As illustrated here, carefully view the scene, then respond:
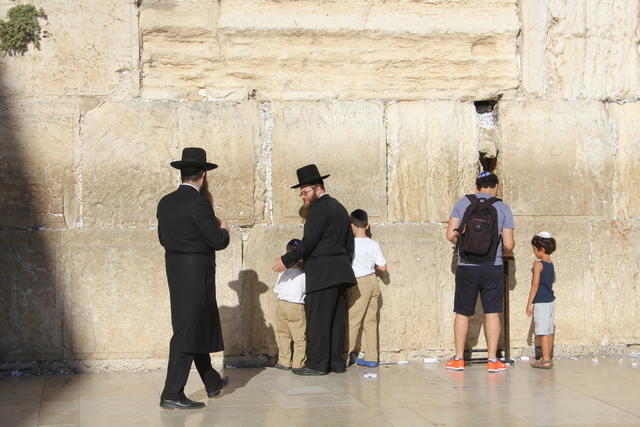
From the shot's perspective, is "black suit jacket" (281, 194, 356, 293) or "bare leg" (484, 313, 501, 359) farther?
"bare leg" (484, 313, 501, 359)

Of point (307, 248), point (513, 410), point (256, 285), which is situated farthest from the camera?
point (256, 285)

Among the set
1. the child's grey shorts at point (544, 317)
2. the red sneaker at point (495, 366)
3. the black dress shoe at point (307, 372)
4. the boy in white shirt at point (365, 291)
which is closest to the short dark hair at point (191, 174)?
the boy in white shirt at point (365, 291)

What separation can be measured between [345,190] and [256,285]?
1140 mm

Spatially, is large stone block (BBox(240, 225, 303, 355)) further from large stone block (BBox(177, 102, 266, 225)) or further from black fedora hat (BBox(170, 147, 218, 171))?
black fedora hat (BBox(170, 147, 218, 171))

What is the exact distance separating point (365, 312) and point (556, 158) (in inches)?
88.4

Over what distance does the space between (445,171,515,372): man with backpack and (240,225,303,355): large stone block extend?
55.9 inches

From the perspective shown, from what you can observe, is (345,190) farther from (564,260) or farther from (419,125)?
(564,260)

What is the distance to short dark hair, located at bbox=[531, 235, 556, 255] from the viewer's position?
29.7ft

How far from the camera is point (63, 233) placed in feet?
29.1

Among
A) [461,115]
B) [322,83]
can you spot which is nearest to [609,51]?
[461,115]

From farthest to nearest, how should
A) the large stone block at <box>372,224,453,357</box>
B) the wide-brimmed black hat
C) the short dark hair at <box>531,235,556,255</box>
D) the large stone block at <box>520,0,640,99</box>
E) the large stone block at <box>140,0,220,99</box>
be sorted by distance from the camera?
the large stone block at <box>520,0,640,99</box>, the large stone block at <box>372,224,453,357</box>, the large stone block at <box>140,0,220,99</box>, the short dark hair at <box>531,235,556,255</box>, the wide-brimmed black hat

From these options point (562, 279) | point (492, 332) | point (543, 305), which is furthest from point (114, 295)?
point (562, 279)

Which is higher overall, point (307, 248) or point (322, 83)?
point (322, 83)

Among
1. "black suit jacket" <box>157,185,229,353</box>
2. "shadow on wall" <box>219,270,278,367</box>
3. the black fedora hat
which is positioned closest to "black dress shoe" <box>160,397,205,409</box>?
"black suit jacket" <box>157,185,229,353</box>
